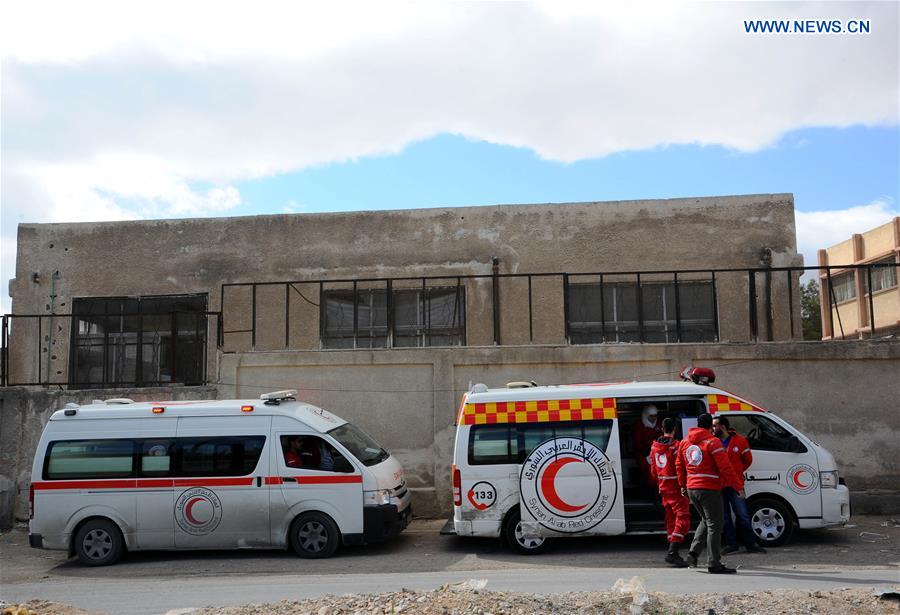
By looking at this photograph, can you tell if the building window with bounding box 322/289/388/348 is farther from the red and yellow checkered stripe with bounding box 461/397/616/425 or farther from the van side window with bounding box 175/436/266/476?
the red and yellow checkered stripe with bounding box 461/397/616/425

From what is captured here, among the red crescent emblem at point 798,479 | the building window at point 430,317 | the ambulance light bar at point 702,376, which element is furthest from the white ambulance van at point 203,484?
the building window at point 430,317

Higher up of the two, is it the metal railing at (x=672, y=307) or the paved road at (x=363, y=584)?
the metal railing at (x=672, y=307)

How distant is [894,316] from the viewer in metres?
25.0

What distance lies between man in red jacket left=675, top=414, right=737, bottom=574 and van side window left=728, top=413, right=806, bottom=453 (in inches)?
65.2

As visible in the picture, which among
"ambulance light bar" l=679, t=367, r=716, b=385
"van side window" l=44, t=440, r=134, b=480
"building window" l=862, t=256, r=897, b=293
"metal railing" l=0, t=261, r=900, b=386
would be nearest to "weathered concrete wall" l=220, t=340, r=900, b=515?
"metal railing" l=0, t=261, r=900, b=386

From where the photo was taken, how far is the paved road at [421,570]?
8.04 meters

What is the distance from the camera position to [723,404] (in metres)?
10.2

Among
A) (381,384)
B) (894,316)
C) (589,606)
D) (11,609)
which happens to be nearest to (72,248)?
(381,384)

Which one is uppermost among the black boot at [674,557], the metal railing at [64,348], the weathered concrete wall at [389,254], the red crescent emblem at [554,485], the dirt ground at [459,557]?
the weathered concrete wall at [389,254]

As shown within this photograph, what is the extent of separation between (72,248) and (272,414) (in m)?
8.64

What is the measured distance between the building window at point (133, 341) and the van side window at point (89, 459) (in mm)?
5636

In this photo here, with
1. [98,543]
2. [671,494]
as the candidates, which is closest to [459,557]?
[671,494]

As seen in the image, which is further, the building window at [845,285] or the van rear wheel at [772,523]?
the building window at [845,285]

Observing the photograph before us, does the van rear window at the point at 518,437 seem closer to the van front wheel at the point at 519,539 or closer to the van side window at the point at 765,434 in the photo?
the van front wheel at the point at 519,539
